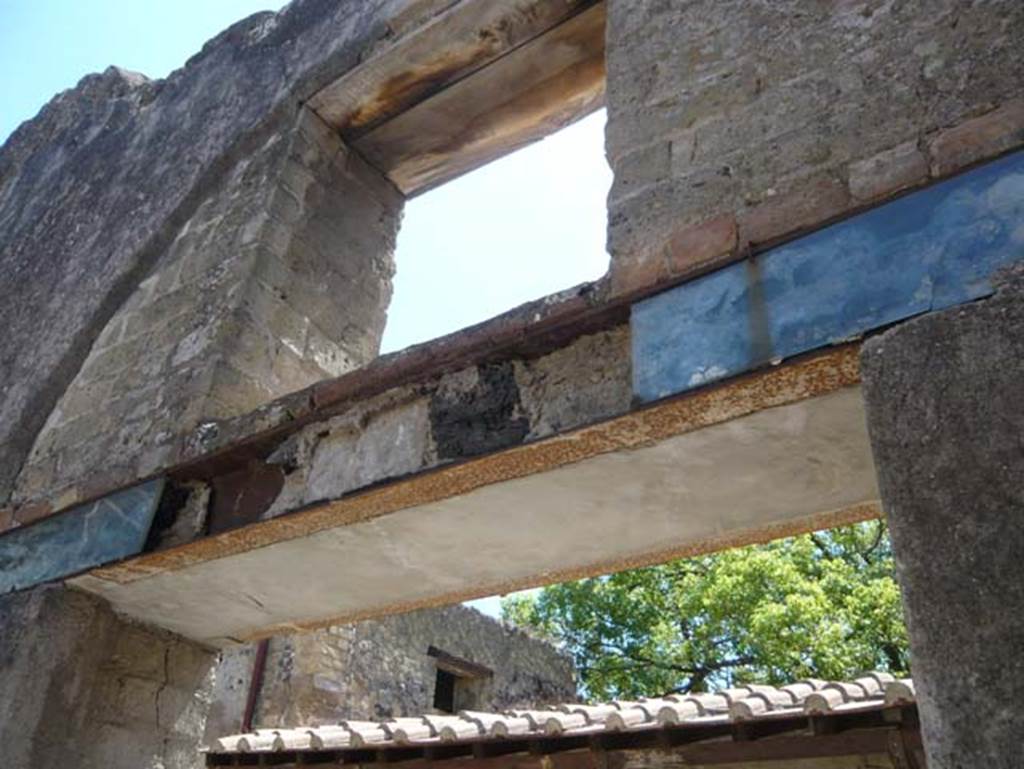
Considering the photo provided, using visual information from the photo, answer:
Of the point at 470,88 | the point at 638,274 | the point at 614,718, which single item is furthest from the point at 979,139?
the point at 614,718

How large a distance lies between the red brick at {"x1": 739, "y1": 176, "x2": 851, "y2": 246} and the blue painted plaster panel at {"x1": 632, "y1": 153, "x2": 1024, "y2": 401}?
0.05 metres

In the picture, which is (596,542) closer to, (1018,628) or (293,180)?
(1018,628)

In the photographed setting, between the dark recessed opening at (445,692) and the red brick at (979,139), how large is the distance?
24.8 ft

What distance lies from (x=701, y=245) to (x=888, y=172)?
0.39 metres

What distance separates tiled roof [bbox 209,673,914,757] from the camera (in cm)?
384

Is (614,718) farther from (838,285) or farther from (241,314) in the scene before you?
(838,285)

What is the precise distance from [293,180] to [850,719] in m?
3.03


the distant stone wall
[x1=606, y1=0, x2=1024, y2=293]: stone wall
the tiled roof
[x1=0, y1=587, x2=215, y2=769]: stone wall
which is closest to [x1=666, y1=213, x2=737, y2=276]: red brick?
[x1=606, y1=0, x2=1024, y2=293]: stone wall

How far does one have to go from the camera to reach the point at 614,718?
419 centimetres

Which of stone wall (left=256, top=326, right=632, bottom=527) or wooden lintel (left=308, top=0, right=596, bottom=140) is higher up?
wooden lintel (left=308, top=0, right=596, bottom=140)

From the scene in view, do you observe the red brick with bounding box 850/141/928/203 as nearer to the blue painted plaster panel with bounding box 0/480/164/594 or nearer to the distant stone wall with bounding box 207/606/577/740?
the blue painted plaster panel with bounding box 0/480/164/594

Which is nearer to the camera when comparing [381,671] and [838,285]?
[838,285]

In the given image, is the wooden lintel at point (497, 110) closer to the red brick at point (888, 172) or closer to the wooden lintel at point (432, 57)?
the wooden lintel at point (432, 57)

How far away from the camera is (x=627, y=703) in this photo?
471cm
